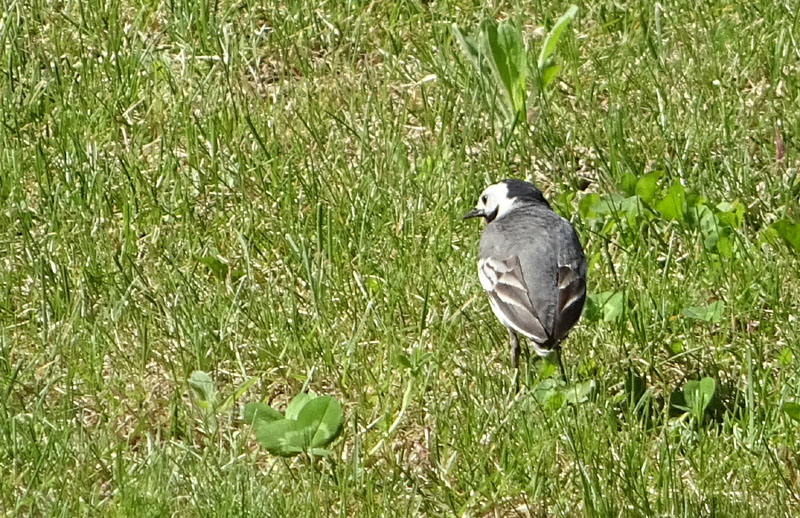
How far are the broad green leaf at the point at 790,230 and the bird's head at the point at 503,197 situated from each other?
3.51 ft

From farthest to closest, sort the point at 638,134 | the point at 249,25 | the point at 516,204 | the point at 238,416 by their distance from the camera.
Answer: the point at 249,25 → the point at 638,134 → the point at 516,204 → the point at 238,416

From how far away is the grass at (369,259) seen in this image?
478 cm

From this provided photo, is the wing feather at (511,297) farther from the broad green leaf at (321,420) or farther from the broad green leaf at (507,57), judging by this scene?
the broad green leaf at (507,57)

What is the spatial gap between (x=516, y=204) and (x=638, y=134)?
3.46ft

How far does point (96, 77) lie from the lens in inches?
284

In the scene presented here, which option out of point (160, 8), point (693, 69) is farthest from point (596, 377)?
point (160, 8)

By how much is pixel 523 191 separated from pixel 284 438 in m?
1.90

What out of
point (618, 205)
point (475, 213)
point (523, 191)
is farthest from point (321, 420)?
point (618, 205)

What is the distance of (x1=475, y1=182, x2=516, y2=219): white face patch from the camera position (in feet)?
20.0

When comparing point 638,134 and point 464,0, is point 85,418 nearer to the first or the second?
point 638,134

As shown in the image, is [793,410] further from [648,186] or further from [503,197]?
[503,197]

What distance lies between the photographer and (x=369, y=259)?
19.8 ft

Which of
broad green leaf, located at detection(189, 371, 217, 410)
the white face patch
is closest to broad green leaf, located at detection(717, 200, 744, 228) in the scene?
the white face patch

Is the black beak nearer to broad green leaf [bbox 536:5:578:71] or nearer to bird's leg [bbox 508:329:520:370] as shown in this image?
bird's leg [bbox 508:329:520:370]
